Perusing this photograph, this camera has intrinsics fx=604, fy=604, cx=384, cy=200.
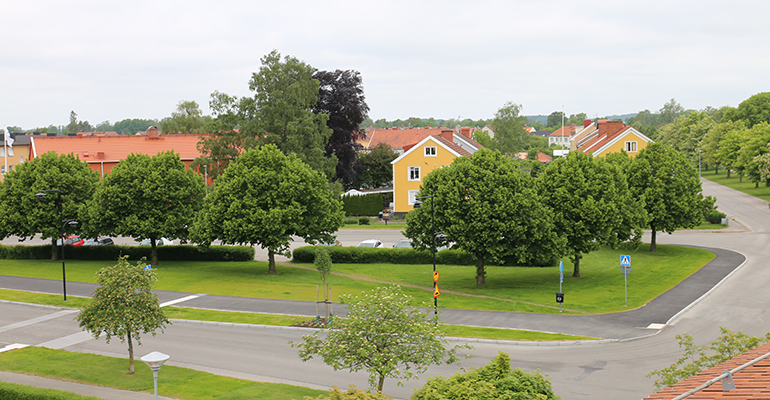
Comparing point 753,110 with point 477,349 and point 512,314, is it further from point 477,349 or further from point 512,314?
point 477,349

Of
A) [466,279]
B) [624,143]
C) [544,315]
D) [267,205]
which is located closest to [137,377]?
[544,315]

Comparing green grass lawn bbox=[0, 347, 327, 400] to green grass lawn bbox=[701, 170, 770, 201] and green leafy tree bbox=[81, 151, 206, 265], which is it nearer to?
green leafy tree bbox=[81, 151, 206, 265]

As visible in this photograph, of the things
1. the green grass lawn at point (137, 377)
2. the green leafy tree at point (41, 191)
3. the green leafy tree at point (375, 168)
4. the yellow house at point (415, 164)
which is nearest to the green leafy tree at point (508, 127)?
the green leafy tree at point (375, 168)

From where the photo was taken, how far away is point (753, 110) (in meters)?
116

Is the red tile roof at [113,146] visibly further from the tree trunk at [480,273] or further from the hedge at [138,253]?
the tree trunk at [480,273]

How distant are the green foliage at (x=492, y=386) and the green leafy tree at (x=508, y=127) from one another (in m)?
82.1

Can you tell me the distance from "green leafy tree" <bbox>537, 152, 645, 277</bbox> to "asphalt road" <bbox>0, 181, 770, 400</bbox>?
6.74 m

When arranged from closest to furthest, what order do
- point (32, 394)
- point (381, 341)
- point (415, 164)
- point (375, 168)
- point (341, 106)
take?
point (381, 341) < point (32, 394) < point (415, 164) < point (341, 106) < point (375, 168)

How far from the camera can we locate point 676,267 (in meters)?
39.8

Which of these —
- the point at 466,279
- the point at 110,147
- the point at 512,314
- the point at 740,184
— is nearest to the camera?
the point at 512,314

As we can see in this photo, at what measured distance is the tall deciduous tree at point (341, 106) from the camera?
223 feet

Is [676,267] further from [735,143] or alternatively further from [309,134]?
[735,143]

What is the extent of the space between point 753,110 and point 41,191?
121402 millimetres

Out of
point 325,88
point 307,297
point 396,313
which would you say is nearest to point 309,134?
point 325,88
